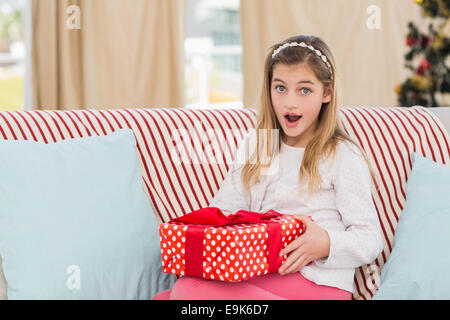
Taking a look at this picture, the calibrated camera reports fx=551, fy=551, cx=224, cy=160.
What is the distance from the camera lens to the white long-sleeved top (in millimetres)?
1426

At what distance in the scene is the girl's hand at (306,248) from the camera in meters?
1.38

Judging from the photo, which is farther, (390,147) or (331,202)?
(390,147)

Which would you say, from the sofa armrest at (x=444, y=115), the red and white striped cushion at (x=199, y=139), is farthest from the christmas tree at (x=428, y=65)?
the red and white striped cushion at (x=199, y=139)

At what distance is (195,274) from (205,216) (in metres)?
0.14

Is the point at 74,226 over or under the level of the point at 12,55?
under

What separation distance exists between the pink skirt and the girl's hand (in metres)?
0.03

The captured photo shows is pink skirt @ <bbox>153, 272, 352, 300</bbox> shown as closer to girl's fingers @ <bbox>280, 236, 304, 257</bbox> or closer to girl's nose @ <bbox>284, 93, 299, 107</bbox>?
girl's fingers @ <bbox>280, 236, 304, 257</bbox>

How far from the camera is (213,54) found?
351cm

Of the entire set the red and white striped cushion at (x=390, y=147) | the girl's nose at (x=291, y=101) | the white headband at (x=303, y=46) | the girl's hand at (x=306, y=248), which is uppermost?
the white headband at (x=303, y=46)

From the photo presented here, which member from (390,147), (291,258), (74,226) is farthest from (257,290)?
(390,147)

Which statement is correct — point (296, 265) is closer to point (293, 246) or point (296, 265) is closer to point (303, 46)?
point (293, 246)

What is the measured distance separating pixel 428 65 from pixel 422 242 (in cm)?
197

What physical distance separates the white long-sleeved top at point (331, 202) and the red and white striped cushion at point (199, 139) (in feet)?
0.36

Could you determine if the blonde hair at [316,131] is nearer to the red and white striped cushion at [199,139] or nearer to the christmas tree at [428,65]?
the red and white striped cushion at [199,139]
